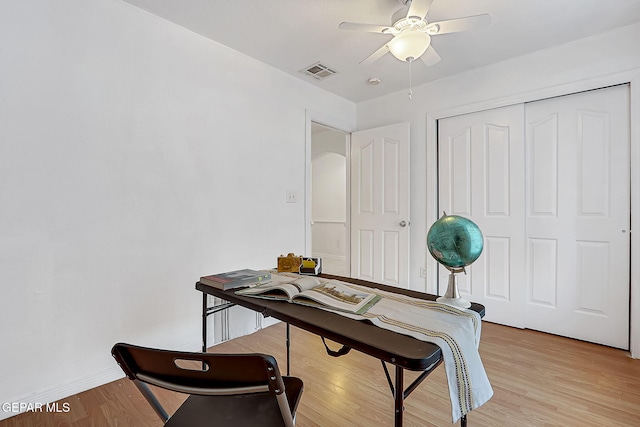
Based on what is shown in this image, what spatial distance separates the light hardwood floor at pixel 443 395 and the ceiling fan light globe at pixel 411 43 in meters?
1.94

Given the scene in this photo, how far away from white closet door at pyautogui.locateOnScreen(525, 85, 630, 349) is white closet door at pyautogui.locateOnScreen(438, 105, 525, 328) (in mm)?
90

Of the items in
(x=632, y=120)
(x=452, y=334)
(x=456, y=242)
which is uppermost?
(x=632, y=120)

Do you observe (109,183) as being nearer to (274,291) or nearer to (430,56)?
(274,291)

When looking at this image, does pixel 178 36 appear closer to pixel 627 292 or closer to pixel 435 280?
pixel 435 280

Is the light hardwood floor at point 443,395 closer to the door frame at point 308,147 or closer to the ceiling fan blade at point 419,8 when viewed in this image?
the door frame at point 308,147

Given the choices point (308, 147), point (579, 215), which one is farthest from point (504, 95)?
point (308, 147)

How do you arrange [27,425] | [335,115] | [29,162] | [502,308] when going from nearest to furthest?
[27,425]
[29,162]
[502,308]
[335,115]

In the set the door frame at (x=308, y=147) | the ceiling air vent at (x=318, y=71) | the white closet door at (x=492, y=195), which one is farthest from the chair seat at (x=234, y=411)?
the ceiling air vent at (x=318, y=71)

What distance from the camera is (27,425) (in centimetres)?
150

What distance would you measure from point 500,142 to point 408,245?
1.29m

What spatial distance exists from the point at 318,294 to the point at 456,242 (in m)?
0.58

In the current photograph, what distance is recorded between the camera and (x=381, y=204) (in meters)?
3.51

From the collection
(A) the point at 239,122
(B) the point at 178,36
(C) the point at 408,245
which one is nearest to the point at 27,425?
(A) the point at 239,122

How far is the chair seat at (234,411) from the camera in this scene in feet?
2.96
